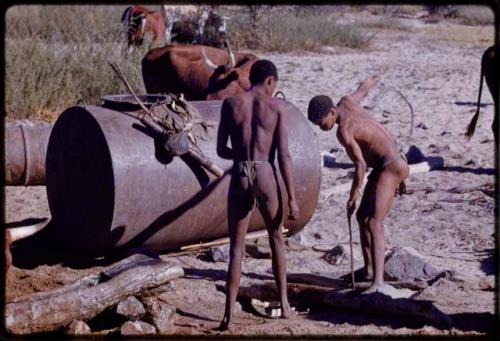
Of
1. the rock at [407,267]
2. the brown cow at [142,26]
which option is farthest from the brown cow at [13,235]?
Answer: the brown cow at [142,26]

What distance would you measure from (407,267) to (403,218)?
1.91 meters

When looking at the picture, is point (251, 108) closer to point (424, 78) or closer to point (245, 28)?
point (424, 78)

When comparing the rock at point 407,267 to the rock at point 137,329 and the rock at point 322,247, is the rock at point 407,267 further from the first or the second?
the rock at point 137,329

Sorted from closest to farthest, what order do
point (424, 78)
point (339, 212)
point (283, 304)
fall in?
point (283, 304)
point (339, 212)
point (424, 78)

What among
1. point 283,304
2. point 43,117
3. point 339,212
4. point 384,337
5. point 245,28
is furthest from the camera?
point 245,28

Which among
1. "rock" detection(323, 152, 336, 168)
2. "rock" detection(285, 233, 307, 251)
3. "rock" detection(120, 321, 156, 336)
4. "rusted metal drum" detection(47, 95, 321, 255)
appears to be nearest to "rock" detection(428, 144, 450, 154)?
"rock" detection(323, 152, 336, 168)

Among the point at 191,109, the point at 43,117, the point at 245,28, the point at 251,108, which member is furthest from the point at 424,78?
the point at 251,108

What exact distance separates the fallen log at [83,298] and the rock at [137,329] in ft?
0.81

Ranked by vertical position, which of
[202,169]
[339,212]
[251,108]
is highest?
[251,108]

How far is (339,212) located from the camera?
32.0 ft

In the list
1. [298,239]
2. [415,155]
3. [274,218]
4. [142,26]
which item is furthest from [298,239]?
[142,26]

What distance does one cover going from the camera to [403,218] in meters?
9.59

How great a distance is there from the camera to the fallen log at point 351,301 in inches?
252

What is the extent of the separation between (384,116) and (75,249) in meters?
7.08
